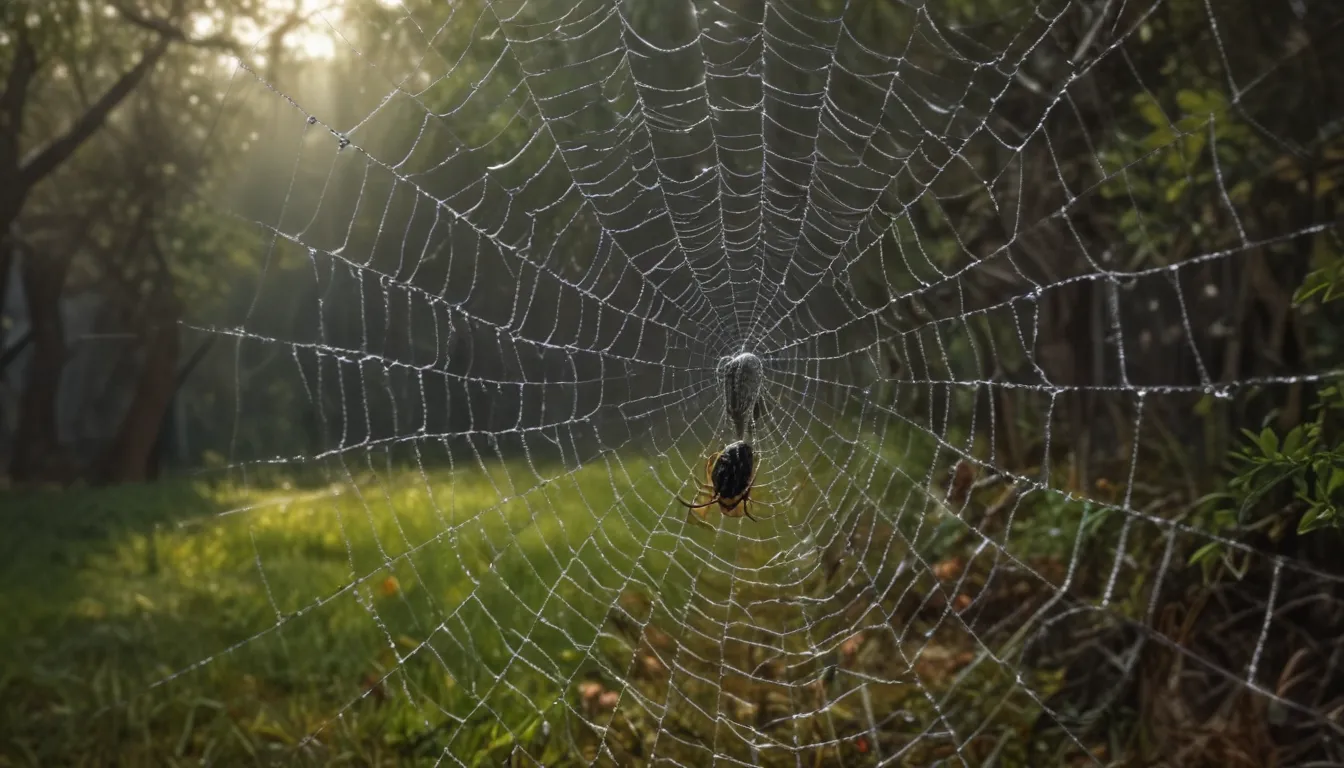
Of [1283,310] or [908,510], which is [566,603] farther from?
[1283,310]

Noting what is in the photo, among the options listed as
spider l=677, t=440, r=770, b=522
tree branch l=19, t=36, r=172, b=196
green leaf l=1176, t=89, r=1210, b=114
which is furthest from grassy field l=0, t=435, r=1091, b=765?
tree branch l=19, t=36, r=172, b=196

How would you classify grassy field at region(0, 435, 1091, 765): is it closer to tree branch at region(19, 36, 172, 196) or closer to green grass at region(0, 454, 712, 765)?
green grass at region(0, 454, 712, 765)

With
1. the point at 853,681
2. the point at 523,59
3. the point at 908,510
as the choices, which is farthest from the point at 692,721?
the point at 523,59

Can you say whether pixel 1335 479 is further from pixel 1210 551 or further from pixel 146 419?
pixel 146 419

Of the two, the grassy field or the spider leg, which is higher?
the spider leg

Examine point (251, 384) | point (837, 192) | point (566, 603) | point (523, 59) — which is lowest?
point (566, 603)

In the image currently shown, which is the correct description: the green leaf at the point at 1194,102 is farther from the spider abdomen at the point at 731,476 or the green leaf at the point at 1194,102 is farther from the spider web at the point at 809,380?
the spider abdomen at the point at 731,476

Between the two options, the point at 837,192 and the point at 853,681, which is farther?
the point at 837,192

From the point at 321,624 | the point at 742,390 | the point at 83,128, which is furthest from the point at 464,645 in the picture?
the point at 83,128
